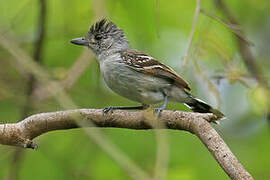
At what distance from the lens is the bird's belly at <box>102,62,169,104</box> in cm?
538

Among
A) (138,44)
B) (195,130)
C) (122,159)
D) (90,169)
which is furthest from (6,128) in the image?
(138,44)

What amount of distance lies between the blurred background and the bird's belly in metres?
0.20

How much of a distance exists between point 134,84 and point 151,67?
309mm

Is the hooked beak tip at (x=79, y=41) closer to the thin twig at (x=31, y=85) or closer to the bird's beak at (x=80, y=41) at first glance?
the bird's beak at (x=80, y=41)

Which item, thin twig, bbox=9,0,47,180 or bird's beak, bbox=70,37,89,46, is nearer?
thin twig, bbox=9,0,47,180

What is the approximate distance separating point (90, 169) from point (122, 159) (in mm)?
2626

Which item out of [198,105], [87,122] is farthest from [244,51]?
[87,122]

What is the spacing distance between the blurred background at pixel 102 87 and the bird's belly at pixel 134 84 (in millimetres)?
203

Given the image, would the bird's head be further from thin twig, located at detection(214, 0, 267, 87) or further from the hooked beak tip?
thin twig, located at detection(214, 0, 267, 87)

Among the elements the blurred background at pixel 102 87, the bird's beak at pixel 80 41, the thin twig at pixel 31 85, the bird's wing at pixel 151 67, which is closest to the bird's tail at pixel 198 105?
the blurred background at pixel 102 87

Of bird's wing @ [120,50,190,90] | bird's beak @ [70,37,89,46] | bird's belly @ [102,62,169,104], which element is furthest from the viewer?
bird's beak @ [70,37,89,46]

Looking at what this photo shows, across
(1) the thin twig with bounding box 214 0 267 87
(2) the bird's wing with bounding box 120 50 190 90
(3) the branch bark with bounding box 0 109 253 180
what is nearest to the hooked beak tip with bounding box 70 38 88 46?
(2) the bird's wing with bounding box 120 50 190 90

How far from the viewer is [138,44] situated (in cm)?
693

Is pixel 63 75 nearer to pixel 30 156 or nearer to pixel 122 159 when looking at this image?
pixel 30 156
